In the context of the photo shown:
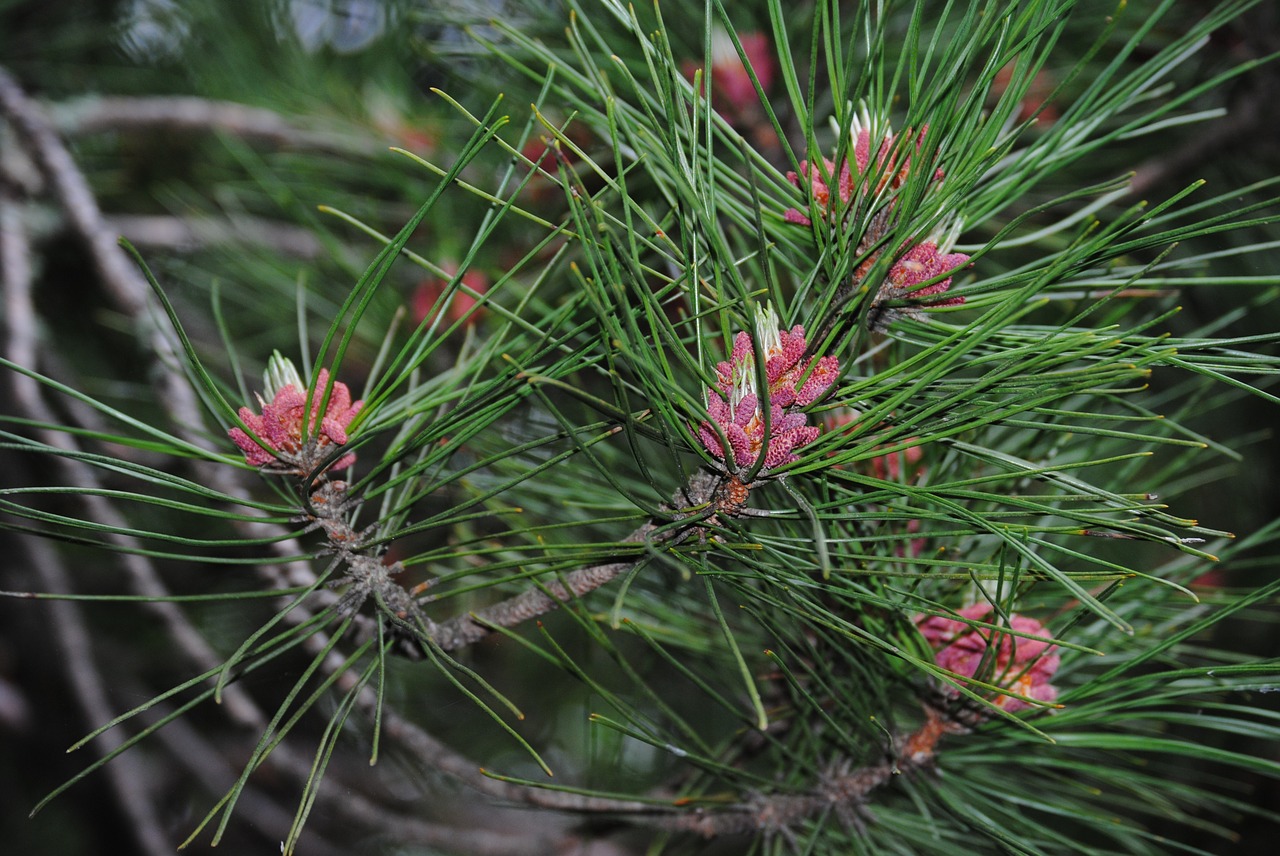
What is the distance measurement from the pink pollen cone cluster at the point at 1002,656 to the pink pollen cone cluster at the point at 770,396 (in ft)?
0.60

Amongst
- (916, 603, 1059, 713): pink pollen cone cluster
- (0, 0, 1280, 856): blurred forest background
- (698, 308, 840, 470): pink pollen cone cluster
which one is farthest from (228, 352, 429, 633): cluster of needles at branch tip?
(0, 0, 1280, 856): blurred forest background

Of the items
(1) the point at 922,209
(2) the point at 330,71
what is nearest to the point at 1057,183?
(1) the point at 922,209

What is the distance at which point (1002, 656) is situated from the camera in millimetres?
499

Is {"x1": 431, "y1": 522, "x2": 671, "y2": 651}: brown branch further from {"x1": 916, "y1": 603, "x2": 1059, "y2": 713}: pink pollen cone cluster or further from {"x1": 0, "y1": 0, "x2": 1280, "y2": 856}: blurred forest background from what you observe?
{"x1": 0, "y1": 0, "x2": 1280, "y2": 856}: blurred forest background

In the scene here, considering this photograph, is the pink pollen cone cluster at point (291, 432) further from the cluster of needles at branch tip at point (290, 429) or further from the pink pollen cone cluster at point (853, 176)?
the pink pollen cone cluster at point (853, 176)

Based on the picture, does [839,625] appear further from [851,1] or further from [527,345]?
[851,1]

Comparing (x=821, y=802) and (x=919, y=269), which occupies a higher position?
(x=919, y=269)

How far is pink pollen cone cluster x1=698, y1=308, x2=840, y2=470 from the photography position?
353 millimetres

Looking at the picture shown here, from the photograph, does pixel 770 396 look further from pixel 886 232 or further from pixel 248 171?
pixel 248 171

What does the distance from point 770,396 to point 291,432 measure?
225 mm

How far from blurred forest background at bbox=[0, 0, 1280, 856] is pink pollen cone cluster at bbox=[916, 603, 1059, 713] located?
0.55m

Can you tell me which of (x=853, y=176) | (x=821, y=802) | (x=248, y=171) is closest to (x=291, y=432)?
(x=853, y=176)

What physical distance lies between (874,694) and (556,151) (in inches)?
14.8

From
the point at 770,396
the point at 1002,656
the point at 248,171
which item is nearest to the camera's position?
the point at 770,396
